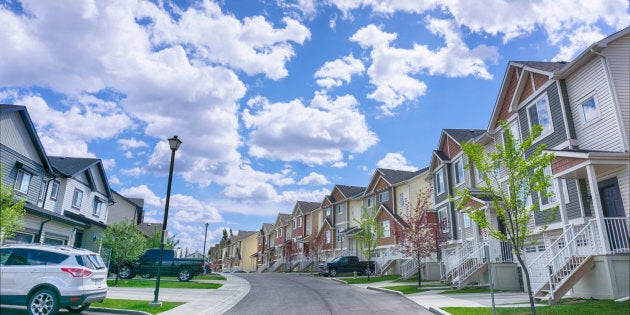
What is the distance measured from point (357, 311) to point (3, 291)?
1021 centimetres

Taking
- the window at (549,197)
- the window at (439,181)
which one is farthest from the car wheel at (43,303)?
the window at (439,181)

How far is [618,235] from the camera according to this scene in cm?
Answer: 1339

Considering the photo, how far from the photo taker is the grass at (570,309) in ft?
35.9

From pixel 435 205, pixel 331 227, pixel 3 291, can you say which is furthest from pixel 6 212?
pixel 331 227

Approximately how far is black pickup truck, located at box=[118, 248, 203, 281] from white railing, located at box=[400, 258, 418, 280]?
14.0 m

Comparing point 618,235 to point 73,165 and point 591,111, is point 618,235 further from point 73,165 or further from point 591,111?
point 73,165

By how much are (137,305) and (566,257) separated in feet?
49.9

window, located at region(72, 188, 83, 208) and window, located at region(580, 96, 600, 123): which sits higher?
window, located at region(580, 96, 600, 123)

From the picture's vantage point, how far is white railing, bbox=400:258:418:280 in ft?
93.4

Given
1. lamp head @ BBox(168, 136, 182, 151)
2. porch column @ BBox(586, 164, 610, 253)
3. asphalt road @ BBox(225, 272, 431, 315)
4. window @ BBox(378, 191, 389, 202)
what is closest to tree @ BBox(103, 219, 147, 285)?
asphalt road @ BBox(225, 272, 431, 315)

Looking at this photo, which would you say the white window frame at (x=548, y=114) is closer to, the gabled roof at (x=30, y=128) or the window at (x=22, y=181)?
the gabled roof at (x=30, y=128)

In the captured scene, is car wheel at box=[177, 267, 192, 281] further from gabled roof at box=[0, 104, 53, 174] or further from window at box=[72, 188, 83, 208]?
gabled roof at box=[0, 104, 53, 174]

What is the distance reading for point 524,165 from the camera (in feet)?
38.1

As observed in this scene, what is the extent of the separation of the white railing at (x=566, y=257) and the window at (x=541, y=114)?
486 centimetres
